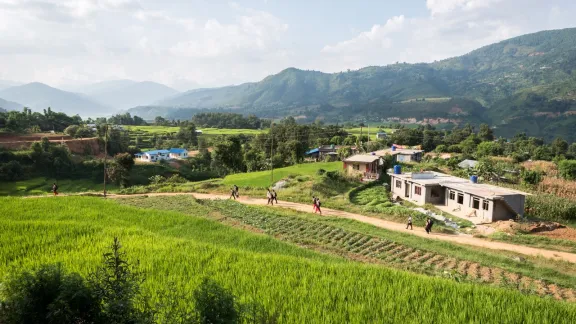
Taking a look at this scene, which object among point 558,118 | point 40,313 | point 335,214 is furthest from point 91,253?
Answer: point 558,118

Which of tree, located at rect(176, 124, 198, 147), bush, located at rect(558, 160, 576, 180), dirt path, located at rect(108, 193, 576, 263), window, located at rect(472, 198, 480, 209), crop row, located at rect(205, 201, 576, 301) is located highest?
tree, located at rect(176, 124, 198, 147)

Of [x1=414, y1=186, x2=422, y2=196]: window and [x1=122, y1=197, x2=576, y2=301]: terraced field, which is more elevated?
[x1=122, y1=197, x2=576, y2=301]: terraced field

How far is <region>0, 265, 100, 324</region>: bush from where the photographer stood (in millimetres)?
4836

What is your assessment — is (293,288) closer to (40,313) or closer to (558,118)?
(40,313)

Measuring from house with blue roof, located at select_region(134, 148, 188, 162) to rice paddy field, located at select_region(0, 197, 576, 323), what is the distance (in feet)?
207

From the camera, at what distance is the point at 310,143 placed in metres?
94.9

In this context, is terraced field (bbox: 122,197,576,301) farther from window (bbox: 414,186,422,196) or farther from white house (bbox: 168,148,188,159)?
white house (bbox: 168,148,188,159)

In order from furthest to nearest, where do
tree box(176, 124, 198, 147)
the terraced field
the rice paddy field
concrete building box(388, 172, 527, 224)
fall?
tree box(176, 124, 198, 147), concrete building box(388, 172, 527, 224), the terraced field, the rice paddy field

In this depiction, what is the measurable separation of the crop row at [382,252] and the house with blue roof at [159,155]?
178 ft

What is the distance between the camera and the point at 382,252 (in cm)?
1789

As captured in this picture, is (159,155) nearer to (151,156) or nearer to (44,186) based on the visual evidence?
(151,156)

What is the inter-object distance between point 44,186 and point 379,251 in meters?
48.8

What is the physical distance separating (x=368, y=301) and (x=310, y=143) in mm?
87626

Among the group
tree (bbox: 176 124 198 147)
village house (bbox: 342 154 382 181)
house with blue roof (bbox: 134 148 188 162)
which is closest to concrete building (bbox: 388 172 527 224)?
village house (bbox: 342 154 382 181)
